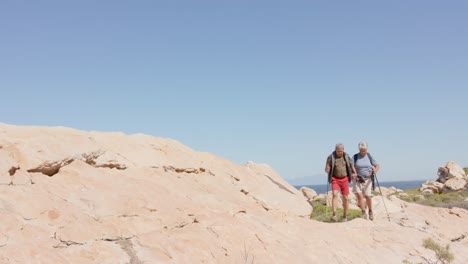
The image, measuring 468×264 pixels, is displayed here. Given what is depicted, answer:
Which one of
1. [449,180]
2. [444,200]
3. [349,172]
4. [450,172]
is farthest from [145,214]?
[450,172]

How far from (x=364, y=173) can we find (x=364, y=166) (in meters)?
0.24

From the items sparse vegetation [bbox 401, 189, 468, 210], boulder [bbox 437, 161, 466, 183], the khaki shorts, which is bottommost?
sparse vegetation [bbox 401, 189, 468, 210]

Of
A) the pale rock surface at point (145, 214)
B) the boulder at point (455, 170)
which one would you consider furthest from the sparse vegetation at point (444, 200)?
the pale rock surface at point (145, 214)

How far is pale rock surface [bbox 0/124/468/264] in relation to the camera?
6586mm

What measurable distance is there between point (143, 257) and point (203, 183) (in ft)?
17.0

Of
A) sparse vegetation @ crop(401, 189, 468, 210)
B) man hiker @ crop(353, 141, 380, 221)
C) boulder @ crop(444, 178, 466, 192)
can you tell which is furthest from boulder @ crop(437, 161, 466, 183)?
man hiker @ crop(353, 141, 380, 221)

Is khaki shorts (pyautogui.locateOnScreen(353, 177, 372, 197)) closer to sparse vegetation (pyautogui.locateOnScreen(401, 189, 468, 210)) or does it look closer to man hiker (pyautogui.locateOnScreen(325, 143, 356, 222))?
man hiker (pyautogui.locateOnScreen(325, 143, 356, 222))

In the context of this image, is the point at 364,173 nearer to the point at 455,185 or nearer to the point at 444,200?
the point at 444,200

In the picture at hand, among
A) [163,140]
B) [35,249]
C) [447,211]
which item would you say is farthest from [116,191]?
[447,211]

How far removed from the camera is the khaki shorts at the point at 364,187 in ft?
44.2

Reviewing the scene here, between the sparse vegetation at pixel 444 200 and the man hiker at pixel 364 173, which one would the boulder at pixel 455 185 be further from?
the man hiker at pixel 364 173

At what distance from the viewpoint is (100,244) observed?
668 centimetres

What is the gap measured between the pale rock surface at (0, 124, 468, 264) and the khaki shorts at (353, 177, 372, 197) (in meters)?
1.23

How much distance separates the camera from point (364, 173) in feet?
44.0
